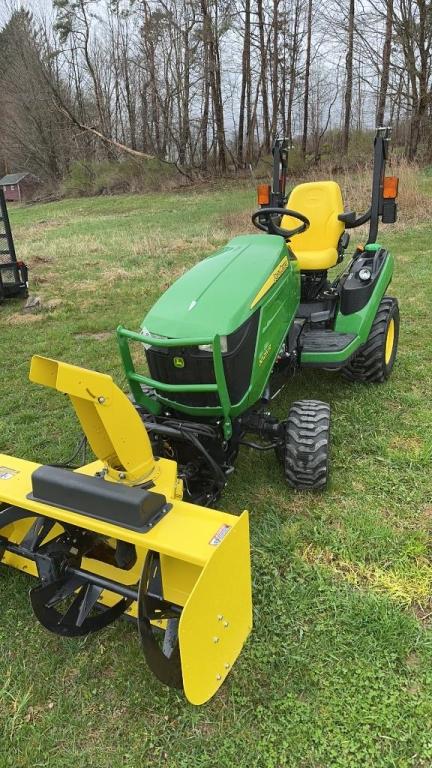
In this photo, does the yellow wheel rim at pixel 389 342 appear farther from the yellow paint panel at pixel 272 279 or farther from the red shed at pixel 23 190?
the red shed at pixel 23 190

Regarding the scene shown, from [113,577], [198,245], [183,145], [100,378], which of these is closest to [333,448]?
[113,577]

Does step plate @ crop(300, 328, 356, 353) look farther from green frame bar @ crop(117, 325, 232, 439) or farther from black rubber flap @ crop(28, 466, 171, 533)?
black rubber flap @ crop(28, 466, 171, 533)

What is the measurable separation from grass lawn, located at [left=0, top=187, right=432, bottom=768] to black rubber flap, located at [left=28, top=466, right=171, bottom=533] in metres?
0.57

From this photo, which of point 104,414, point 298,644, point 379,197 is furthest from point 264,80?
point 298,644

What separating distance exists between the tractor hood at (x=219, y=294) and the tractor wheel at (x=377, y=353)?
109 centimetres

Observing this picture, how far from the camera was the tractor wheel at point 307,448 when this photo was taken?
272 cm

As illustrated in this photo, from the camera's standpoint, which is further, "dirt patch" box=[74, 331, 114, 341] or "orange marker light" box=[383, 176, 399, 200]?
"dirt patch" box=[74, 331, 114, 341]

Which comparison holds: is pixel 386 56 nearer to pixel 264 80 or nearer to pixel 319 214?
pixel 264 80

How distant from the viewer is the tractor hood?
247cm

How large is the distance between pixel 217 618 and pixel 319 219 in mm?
3129

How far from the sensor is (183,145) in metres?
26.2

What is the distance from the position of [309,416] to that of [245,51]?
2626cm

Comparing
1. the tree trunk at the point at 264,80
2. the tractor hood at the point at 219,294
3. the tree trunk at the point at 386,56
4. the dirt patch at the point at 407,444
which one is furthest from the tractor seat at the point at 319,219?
the tree trunk at the point at 264,80

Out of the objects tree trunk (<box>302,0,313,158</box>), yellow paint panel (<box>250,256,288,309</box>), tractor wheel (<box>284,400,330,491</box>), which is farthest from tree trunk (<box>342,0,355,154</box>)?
tractor wheel (<box>284,400,330,491</box>)
